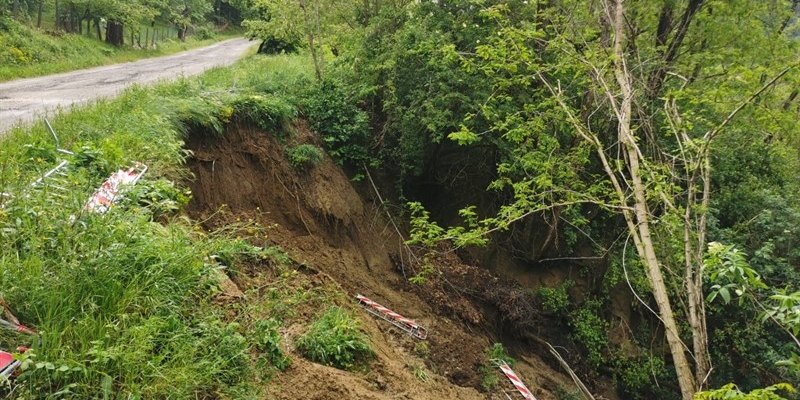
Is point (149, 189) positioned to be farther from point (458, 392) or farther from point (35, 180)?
point (458, 392)

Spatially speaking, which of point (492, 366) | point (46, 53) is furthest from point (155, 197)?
point (46, 53)

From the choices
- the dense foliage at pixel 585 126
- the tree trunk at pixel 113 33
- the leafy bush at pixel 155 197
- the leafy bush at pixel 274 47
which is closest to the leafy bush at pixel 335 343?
the leafy bush at pixel 155 197

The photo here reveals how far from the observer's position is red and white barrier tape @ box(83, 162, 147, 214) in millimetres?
3469

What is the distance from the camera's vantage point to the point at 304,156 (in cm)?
855

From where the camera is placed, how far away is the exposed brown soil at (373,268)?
5749mm

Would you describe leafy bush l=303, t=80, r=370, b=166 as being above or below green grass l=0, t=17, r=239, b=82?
below

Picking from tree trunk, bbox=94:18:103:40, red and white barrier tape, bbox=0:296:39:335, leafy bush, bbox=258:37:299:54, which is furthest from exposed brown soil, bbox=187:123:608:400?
tree trunk, bbox=94:18:103:40

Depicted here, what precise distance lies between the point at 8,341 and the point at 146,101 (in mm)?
5123

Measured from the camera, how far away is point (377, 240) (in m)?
9.34

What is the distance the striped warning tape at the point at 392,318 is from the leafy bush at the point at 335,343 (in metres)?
1.84

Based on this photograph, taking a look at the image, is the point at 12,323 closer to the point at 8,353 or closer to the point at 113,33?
the point at 8,353

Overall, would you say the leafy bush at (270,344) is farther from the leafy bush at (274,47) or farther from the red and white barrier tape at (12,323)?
the leafy bush at (274,47)

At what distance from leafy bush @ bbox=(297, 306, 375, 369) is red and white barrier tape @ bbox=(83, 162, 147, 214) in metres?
1.87

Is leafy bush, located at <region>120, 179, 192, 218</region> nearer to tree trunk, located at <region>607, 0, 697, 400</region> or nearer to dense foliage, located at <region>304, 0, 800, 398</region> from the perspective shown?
dense foliage, located at <region>304, 0, 800, 398</region>
